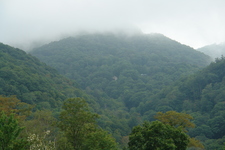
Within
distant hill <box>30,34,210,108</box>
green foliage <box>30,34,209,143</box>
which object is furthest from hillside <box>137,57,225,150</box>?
distant hill <box>30,34,210,108</box>

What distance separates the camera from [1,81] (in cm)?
7181

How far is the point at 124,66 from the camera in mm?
159375

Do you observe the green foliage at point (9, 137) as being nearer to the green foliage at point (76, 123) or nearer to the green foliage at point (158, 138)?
the green foliage at point (76, 123)

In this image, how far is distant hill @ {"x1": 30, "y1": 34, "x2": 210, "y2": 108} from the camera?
132250 mm

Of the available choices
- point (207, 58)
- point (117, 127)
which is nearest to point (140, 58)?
point (207, 58)

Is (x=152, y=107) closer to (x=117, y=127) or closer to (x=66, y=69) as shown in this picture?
(x=117, y=127)

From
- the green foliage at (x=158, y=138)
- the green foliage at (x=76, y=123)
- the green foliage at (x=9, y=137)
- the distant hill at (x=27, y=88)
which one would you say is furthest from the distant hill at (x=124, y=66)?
Answer: the green foliage at (x=9, y=137)

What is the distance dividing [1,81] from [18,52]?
46010mm

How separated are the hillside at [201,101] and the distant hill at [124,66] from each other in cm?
1793

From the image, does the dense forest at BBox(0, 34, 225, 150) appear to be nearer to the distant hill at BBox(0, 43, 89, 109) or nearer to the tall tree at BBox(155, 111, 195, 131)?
the distant hill at BBox(0, 43, 89, 109)

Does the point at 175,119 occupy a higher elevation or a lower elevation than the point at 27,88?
higher

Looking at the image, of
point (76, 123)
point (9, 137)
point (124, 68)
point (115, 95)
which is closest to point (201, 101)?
point (115, 95)

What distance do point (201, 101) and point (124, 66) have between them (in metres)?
78.8

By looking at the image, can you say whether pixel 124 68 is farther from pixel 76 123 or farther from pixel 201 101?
pixel 76 123
